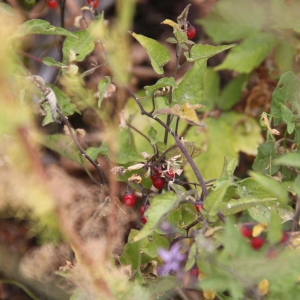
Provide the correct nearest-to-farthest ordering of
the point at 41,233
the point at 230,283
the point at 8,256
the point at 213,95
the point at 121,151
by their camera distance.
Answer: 1. the point at 230,283
2. the point at 121,151
3. the point at 41,233
4. the point at 8,256
5. the point at 213,95

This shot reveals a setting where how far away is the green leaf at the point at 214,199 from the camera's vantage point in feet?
1.98

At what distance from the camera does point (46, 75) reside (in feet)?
4.60

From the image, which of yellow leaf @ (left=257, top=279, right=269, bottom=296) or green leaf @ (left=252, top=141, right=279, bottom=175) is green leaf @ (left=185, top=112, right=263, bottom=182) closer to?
green leaf @ (left=252, top=141, right=279, bottom=175)

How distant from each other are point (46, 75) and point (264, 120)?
0.79m

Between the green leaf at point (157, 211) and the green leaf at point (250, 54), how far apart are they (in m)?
0.75

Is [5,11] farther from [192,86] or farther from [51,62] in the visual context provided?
[192,86]

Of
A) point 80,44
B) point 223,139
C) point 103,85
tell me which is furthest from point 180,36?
point 223,139

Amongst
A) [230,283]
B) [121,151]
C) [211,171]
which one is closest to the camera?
[230,283]

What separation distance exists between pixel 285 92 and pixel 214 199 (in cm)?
36

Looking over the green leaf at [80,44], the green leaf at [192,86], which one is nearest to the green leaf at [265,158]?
the green leaf at [192,86]

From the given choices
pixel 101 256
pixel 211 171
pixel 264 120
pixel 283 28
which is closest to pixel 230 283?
pixel 101 256

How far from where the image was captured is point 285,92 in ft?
2.87

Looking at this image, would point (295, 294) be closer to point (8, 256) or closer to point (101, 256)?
point (101, 256)

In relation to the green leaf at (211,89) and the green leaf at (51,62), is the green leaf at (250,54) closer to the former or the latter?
the green leaf at (211,89)
